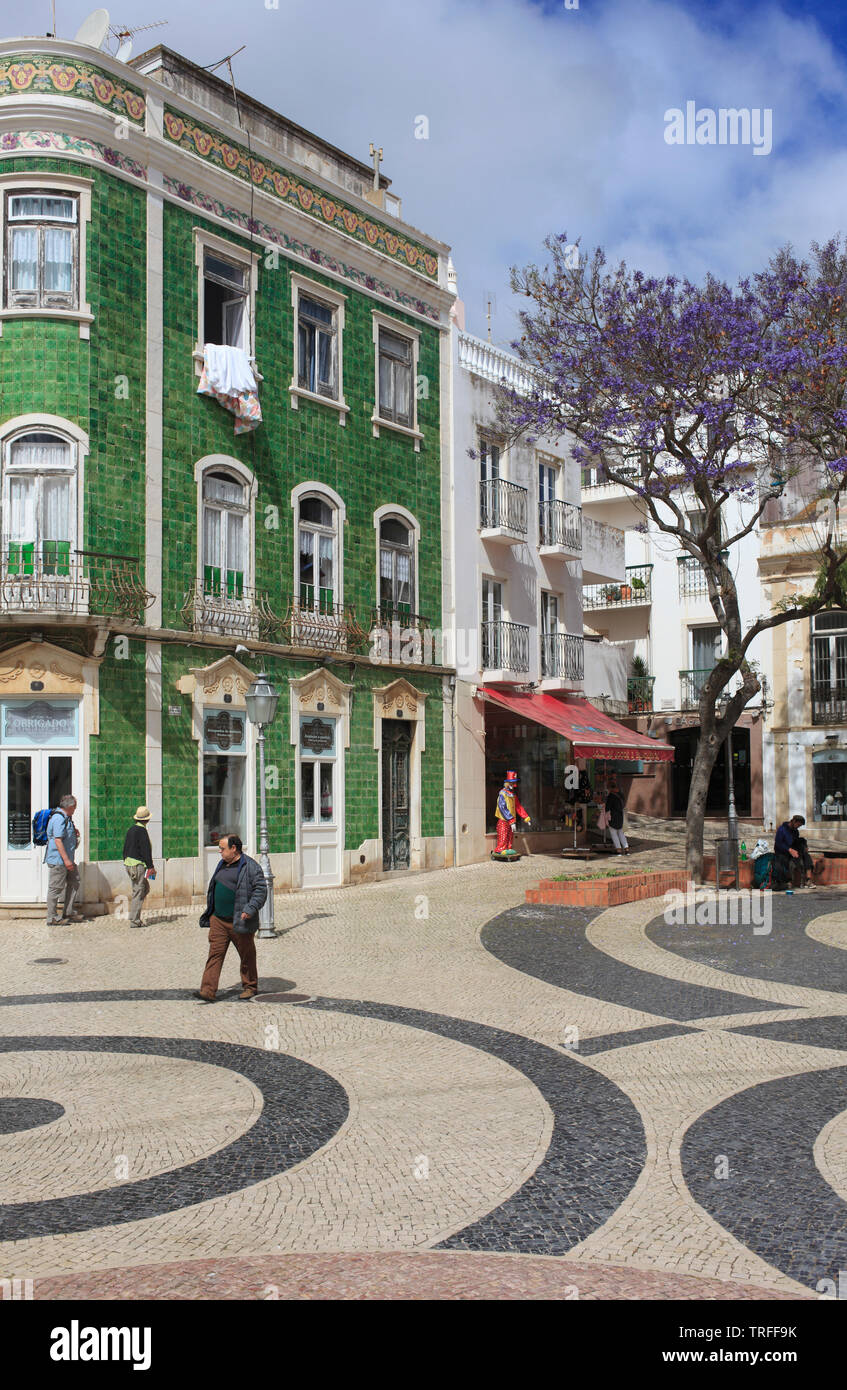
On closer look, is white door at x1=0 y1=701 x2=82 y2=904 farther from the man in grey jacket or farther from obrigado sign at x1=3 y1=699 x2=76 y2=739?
the man in grey jacket

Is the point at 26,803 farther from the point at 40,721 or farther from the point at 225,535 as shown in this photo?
the point at 225,535

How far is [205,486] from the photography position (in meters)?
20.5

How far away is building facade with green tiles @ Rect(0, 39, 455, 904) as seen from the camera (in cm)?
1827

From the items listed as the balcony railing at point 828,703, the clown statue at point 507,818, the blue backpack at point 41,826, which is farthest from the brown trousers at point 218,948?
the balcony railing at point 828,703

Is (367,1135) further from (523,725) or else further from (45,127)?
(523,725)

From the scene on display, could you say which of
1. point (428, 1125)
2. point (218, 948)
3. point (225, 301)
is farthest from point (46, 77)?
point (428, 1125)

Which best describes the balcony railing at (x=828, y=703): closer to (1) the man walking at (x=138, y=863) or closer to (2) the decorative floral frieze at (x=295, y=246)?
(2) the decorative floral frieze at (x=295, y=246)

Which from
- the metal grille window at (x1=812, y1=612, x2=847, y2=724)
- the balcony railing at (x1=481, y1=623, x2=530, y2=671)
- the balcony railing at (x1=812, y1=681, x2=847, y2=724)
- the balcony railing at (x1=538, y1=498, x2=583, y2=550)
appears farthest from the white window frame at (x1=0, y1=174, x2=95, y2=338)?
the balcony railing at (x1=812, y1=681, x2=847, y2=724)

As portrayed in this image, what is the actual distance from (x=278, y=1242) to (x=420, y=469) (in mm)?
21290

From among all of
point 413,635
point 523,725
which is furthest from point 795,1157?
point 523,725

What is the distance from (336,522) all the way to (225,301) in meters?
4.44

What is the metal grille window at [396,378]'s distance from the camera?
24969 millimetres

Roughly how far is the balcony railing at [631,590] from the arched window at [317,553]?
20251 millimetres

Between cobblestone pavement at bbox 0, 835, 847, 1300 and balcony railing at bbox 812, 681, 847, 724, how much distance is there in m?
22.3
